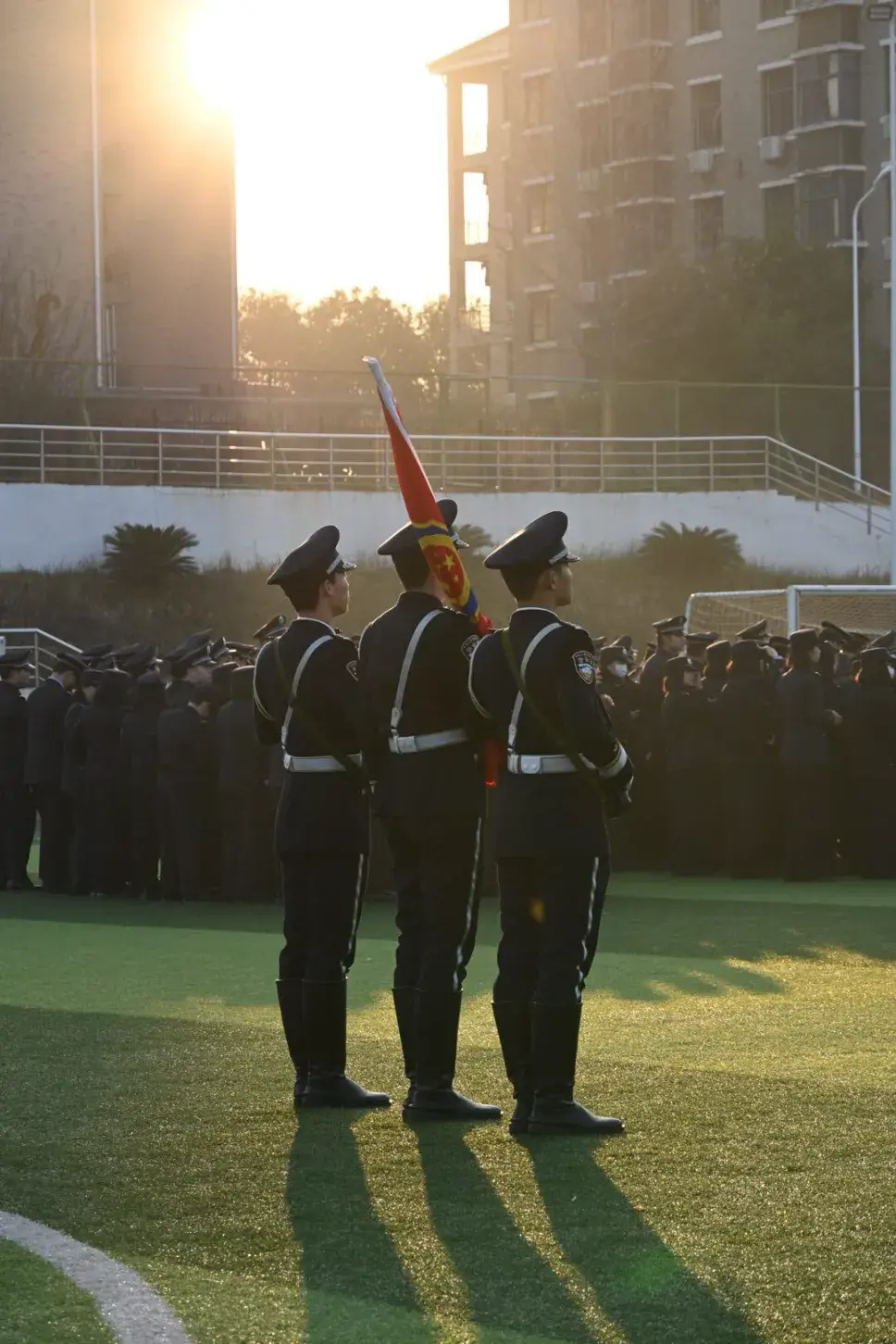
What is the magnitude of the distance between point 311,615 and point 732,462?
3232 cm

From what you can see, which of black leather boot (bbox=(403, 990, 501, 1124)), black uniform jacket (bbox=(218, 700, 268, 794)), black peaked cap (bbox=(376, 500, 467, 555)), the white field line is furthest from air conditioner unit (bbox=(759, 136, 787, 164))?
the white field line

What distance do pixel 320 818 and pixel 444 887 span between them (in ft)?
1.67

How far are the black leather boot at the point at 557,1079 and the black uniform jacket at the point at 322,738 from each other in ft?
3.19

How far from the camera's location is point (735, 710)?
15602 mm

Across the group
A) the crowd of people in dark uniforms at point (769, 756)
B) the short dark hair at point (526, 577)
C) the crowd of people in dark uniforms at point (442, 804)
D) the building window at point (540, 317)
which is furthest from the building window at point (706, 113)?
the short dark hair at point (526, 577)

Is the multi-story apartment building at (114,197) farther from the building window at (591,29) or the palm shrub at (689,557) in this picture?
→ the building window at (591,29)

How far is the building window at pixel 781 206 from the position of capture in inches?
2219

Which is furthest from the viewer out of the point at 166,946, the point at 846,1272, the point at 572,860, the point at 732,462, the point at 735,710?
the point at 732,462

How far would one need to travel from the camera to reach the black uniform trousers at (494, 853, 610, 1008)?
687 cm

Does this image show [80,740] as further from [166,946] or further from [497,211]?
[497,211]

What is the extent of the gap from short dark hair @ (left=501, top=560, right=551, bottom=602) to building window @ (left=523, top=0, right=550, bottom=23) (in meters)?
58.4

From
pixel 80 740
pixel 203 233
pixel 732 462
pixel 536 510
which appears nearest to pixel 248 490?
pixel 536 510

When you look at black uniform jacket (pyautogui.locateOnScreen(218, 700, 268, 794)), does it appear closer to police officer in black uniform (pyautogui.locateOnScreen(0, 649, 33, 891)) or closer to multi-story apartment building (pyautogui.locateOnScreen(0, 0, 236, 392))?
police officer in black uniform (pyautogui.locateOnScreen(0, 649, 33, 891))

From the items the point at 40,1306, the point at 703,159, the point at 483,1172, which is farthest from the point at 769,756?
the point at 703,159
